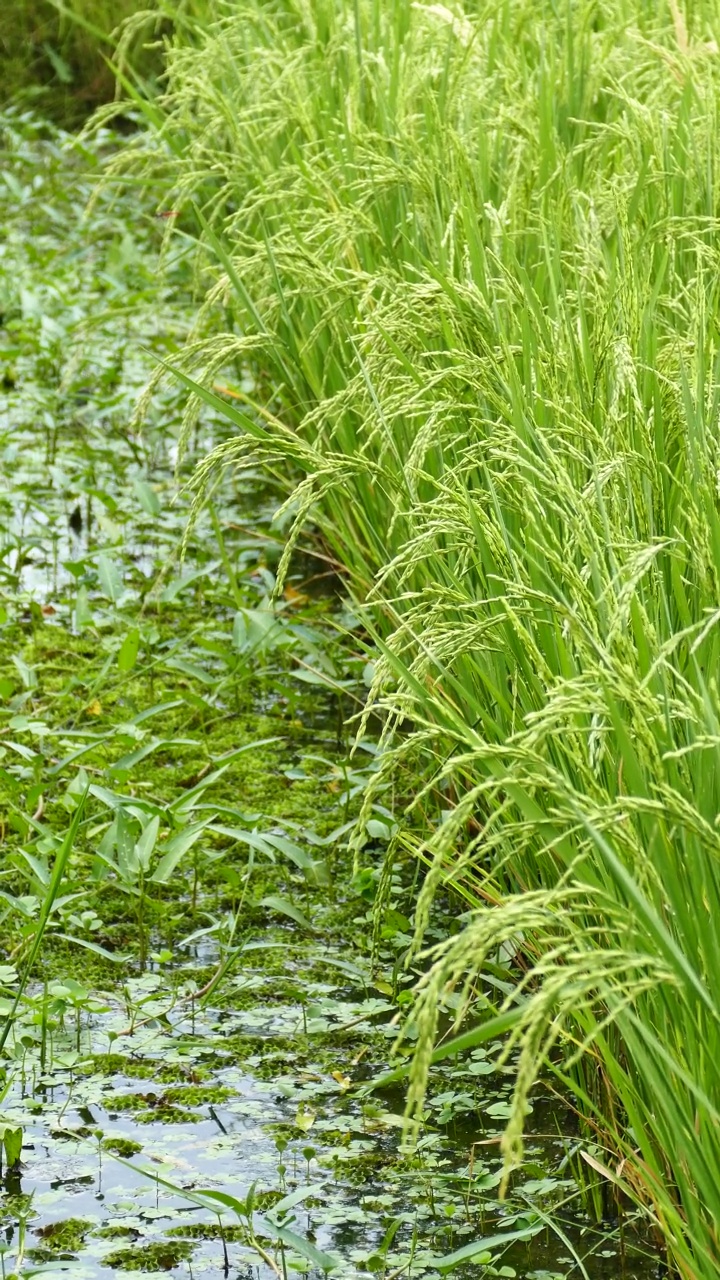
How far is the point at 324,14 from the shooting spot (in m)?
4.05

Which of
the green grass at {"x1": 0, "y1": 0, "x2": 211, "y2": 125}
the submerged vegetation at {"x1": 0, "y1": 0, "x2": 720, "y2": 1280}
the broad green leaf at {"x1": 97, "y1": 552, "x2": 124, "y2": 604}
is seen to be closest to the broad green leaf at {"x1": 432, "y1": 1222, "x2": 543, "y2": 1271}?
the submerged vegetation at {"x1": 0, "y1": 0, "x2": 720, "y2": 1280}

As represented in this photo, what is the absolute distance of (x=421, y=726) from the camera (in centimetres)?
275

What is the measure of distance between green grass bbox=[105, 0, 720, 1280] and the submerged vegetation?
0.03ft

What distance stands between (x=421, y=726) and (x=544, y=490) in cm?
92

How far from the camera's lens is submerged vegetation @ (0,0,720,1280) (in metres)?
1.44

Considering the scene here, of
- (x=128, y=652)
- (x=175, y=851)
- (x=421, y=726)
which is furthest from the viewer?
(x=128, y=652)

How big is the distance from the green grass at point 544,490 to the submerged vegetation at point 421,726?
0.4 inches

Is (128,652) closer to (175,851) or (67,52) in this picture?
(175,851)

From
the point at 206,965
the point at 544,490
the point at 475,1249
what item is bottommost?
the point at 206,965

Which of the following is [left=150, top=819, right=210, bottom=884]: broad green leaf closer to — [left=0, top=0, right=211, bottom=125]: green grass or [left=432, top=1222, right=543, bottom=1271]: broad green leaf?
[left=432, top=1222, right=543, bottom=1271]: broad green leaf

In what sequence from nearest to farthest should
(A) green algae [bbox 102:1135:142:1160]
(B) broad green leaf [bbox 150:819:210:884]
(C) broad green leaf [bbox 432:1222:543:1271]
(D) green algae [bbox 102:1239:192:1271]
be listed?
1. (C) broad green leaf [bbox 432:1222:543:1271]
2. (D) green algae [bbox 102:1239:192:1271]
3. (A) green algae [bbox 102:1135:142:1160]
4. (B) broad green leaf [bbox 150:819:210:884]

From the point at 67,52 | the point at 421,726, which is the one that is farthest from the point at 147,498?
the point at 67,52

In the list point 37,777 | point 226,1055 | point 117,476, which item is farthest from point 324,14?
point 226,1055

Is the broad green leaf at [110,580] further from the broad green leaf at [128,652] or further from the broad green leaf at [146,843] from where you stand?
the broad green leaf at [146,843]
